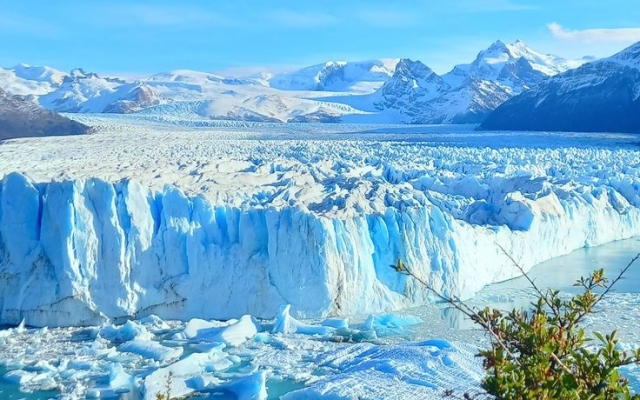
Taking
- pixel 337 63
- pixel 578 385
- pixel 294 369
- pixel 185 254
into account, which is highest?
pixel 337 63

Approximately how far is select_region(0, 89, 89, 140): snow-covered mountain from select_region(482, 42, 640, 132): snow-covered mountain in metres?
22.5

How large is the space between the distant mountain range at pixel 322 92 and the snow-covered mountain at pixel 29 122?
879 cm

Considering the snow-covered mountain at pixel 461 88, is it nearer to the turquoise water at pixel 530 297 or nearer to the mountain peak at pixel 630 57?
the mountain peak at pixel 630 57

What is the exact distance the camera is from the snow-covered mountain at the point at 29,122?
78.2ft

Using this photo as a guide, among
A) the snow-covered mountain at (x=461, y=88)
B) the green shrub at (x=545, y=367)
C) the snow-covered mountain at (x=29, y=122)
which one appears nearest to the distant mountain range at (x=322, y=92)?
the snow-covered mountain at (x=461, y=88)

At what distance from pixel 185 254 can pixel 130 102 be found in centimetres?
4271

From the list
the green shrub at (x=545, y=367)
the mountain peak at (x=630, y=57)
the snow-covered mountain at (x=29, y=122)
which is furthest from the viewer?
the mountain peak at (x=630, y=57)

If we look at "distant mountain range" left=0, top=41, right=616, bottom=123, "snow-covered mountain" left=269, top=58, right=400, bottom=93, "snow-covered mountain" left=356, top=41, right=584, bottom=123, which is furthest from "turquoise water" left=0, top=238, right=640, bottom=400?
"snow-covered mountain" left=269, top=58, right=400, bottom=93

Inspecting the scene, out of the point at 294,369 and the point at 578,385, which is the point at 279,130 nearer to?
the point at 294,369

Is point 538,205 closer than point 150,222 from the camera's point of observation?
No

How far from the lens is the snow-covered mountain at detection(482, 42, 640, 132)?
119ft

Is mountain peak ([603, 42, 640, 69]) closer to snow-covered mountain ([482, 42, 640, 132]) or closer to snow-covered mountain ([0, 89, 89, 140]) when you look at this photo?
snow-covered mountain ([482, 42, 640, 132])

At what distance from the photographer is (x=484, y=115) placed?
47781 millimetres

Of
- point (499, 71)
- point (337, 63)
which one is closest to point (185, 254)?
point (499, 71)
